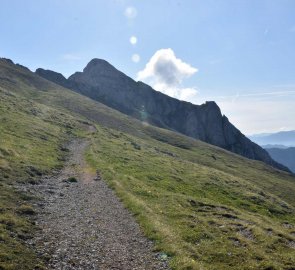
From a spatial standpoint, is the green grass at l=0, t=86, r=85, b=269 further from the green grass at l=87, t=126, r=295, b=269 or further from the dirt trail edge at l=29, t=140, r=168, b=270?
the green grass at l=87, t=126, r=295, b=269

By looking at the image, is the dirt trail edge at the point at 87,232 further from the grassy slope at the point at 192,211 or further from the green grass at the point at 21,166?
the grassy slope at the point at 192,211

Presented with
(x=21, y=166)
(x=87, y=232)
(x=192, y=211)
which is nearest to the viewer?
(x=87, y=232)

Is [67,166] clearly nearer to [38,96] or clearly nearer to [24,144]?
[24,144]

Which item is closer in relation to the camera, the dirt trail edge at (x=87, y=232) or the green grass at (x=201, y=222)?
the dirt trail edge at (x=87, y=232)

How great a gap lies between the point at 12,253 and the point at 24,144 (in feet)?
127

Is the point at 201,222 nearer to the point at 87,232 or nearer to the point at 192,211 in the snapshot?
the point at 192,211

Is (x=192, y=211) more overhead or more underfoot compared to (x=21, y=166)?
more overhead

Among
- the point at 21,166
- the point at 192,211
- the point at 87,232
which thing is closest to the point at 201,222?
the point at 192,211

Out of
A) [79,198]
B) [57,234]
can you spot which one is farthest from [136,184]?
[57,234]

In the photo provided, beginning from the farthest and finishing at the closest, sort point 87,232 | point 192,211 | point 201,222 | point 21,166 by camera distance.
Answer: point 21,166 < point 192,211 < point 201,222 < point 87,232

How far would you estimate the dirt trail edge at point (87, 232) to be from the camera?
64.0ft

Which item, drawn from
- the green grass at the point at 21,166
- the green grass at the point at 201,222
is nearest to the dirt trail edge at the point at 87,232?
the green grass at the point at 21,166

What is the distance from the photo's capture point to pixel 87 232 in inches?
949

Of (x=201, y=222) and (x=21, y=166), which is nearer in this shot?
(x=201, y=222)
